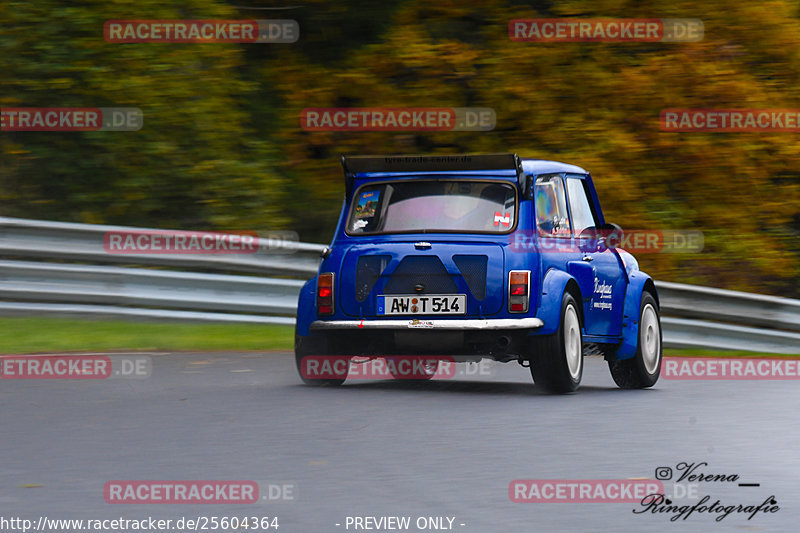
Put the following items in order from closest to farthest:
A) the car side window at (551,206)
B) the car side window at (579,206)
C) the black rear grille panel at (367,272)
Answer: the black rear grille panel at (367,272) < the car side window at (551,206) < the car side window at (579,206)

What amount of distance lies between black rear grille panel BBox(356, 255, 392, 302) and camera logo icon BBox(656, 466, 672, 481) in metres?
3.82

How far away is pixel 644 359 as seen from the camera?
12562 millimetres

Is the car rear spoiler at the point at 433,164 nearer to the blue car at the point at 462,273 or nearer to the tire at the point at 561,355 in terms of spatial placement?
the blue car at the point at 462,273

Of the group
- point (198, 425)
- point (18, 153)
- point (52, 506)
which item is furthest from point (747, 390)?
point (18, 153)

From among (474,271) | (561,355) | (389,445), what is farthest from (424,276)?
(389,445)

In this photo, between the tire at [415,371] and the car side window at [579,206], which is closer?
the car side window at [579,206]

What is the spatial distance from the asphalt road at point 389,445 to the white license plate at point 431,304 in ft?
2.00

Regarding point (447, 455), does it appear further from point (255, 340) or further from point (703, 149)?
point (703, 149)

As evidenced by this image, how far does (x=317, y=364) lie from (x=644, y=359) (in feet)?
9.15

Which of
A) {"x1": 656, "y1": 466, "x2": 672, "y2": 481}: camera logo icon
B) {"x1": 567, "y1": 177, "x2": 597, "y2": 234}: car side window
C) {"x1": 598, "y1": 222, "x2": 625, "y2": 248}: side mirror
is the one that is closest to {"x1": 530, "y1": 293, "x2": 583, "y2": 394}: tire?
{"x1": 567, "y1": 177, "x2": 597, "y2": 234}: car side window

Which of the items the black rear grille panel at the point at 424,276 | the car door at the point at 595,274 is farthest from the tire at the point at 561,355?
the black rear grille panel at the point at 424,276

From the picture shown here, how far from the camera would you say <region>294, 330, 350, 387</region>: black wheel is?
11516mm

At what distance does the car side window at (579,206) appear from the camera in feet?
39.7

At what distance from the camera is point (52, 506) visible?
259 inches
